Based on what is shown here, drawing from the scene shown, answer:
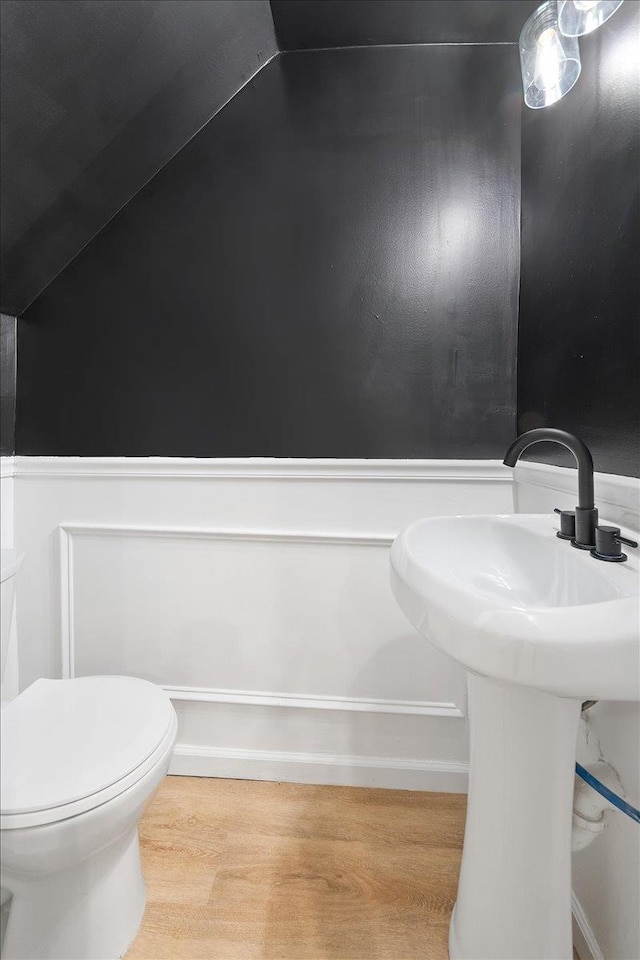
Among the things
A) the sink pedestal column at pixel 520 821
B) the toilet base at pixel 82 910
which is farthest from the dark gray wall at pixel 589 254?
the toilet base at pixel 82 910

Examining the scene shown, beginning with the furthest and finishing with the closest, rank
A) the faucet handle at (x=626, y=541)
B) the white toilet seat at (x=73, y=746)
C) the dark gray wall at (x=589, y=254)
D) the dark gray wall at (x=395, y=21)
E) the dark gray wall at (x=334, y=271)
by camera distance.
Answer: the dark gray wall at (x=334, y=271) < the dark gray wall at (x=395, y=21) < the dark gray wall at (x=589, y=254) < the faucet handle at (x=626, y=541) < the white toilet seat at (x=73, y=746)

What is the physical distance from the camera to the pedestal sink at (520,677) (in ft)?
1.61

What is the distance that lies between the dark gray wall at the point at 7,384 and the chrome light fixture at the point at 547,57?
105 cm

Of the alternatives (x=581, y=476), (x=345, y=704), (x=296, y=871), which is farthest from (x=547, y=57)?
(x=296, y=871)

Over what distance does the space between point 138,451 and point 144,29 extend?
89 centimetres

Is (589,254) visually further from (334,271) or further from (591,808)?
(591,808)

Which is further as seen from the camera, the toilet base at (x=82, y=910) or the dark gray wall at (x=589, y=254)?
the dark gray wall at (x=589, y=254)

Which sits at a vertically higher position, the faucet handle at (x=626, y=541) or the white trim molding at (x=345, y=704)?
the faucet handle at (x=626, y=541)

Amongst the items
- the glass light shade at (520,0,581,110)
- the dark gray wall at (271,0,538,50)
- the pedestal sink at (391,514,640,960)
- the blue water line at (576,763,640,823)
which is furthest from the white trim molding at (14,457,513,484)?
the dark gray wall at (271,0,538,50)

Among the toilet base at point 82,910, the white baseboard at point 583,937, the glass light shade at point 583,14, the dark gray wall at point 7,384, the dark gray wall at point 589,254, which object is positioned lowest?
the white baseboard at point 583,937

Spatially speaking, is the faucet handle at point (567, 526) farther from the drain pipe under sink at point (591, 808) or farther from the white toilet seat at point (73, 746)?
the white toilet seat at point (73, 746)

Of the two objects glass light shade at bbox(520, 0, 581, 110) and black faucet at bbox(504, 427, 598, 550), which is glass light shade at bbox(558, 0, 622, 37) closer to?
glass light shade at bbox(520, 0, 581, 110)

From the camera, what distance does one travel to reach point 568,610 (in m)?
0.50

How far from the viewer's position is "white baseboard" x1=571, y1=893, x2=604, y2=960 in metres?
0.83
